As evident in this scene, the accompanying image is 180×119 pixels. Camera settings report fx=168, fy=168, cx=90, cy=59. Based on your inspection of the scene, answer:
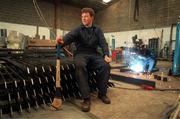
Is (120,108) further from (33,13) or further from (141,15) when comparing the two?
(33,13)

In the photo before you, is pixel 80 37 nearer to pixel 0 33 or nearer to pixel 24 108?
pixel 24 108

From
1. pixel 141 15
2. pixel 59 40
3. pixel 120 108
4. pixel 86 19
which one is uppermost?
pixel 141 15

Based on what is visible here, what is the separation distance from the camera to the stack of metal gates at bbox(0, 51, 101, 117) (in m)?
1.80

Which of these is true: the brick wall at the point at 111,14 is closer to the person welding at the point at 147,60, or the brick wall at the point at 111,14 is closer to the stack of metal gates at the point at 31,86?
the person welding at the point at 147,60

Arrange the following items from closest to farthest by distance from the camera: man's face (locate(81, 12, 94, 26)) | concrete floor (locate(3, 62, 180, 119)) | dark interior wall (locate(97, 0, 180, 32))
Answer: concrete floor (locate(3, 62, 180, 119))
man's face (locate(81, 12, 94, 26))
dark interior wall (locate(97, 0, 180, 32))

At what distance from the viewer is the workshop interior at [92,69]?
1844 millimetres

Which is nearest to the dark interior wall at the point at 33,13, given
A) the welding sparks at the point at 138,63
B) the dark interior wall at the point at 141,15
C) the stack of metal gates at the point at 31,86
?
the dark interior wall at the point at 141,15

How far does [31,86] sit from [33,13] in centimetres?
775

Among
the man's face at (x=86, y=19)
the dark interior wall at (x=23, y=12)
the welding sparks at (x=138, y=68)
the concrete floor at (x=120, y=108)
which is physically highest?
the dark interior wall at (x=23, y=12)

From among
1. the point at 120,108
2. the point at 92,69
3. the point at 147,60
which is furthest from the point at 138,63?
the point at 120,108

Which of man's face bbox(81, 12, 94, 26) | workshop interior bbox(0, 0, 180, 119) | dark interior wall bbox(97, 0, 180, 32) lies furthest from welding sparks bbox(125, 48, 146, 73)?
dark interior wall bbox(97, 0, 180, 32)

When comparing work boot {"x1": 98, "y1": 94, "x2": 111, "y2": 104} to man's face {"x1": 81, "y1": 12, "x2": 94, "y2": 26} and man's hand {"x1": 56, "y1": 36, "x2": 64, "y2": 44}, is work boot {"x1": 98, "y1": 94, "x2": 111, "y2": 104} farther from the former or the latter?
man's face {"x1": 81, "y1": 12, "x2": 94, "y2": 26}

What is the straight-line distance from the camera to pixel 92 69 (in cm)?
235

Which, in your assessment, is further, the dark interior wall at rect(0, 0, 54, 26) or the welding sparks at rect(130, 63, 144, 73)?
the dark interior wall at rect(0, 0, 54, 26)
